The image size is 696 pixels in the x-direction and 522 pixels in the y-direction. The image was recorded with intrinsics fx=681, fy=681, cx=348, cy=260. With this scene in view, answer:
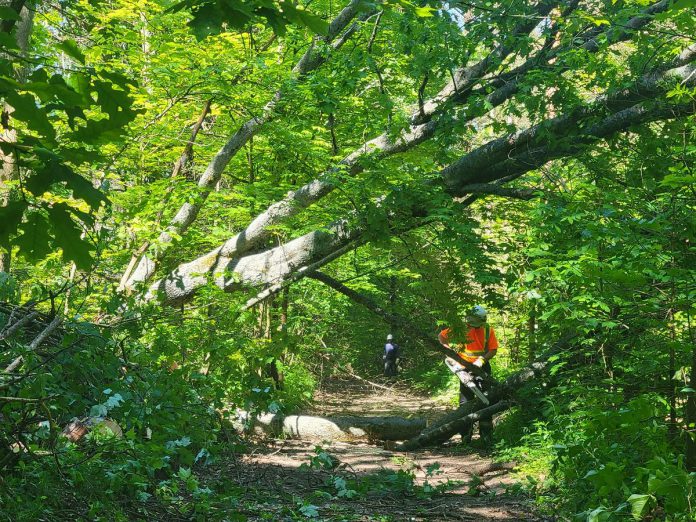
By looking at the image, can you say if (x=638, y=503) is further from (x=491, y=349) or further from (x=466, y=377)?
(x=491, y=349)

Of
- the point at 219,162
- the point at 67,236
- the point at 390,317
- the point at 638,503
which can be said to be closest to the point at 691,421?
the point at 638,503

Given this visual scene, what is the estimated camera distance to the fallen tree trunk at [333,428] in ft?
31.3

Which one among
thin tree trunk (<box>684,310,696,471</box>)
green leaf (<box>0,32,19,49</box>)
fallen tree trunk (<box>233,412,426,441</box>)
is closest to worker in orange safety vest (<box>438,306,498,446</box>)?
fallen tree trunk (<box>233,412,426,441</box>)

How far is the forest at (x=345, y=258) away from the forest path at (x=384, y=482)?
0.04 meters

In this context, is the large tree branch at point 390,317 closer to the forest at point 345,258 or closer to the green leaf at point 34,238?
the forest at point 345,258

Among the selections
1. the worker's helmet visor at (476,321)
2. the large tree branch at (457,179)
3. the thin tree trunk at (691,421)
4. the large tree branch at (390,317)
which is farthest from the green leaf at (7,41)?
the worker's helmet visor at (476,321)

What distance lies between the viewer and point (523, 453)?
684 cm

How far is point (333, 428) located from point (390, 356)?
9.10 meters

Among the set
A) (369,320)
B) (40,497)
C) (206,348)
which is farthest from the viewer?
(369,320)

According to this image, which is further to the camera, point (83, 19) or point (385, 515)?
point (83, 19)

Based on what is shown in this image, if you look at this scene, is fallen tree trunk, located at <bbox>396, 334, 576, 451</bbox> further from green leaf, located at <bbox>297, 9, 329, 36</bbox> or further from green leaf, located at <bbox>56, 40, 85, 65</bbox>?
green leaf, located at <bbox>56, 40, 85, 65</bbox>

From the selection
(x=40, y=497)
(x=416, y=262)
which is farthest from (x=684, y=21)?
(x=40, y=497)

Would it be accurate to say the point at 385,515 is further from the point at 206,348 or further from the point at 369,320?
the point at 369,320

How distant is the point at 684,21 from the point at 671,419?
8.76 ft
